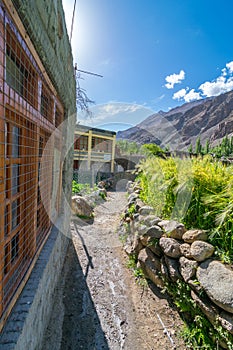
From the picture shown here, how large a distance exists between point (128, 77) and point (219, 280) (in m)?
9.87

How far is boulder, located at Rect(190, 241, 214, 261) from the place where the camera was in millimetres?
2064

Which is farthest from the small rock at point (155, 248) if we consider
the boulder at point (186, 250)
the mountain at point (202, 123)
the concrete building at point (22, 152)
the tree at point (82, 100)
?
the mountain at point (202, 123)

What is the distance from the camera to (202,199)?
8.45 ft

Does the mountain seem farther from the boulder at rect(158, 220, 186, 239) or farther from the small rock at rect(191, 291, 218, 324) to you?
the small rock at rect(191, 291, 218, 324)

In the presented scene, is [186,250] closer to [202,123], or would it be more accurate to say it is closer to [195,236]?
[195,236]

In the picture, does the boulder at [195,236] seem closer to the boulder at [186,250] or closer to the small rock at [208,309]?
the boulder at [186,250]

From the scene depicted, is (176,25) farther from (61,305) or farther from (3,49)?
(61,305)

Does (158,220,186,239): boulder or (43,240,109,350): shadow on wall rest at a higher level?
(158,220,186,239): boulder

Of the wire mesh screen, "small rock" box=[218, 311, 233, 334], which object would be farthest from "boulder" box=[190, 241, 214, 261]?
the wire mesh screen

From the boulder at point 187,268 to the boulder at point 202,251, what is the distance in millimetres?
77

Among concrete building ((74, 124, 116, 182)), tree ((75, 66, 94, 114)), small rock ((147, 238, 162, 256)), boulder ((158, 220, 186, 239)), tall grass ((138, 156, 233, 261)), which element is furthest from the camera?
concrete building ((74, 124, 116, 182))

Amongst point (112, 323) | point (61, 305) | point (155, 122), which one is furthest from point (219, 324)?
point (155, 122)

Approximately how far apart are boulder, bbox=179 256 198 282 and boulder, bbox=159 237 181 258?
5.7 inches

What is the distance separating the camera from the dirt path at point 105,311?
2.00 meters
